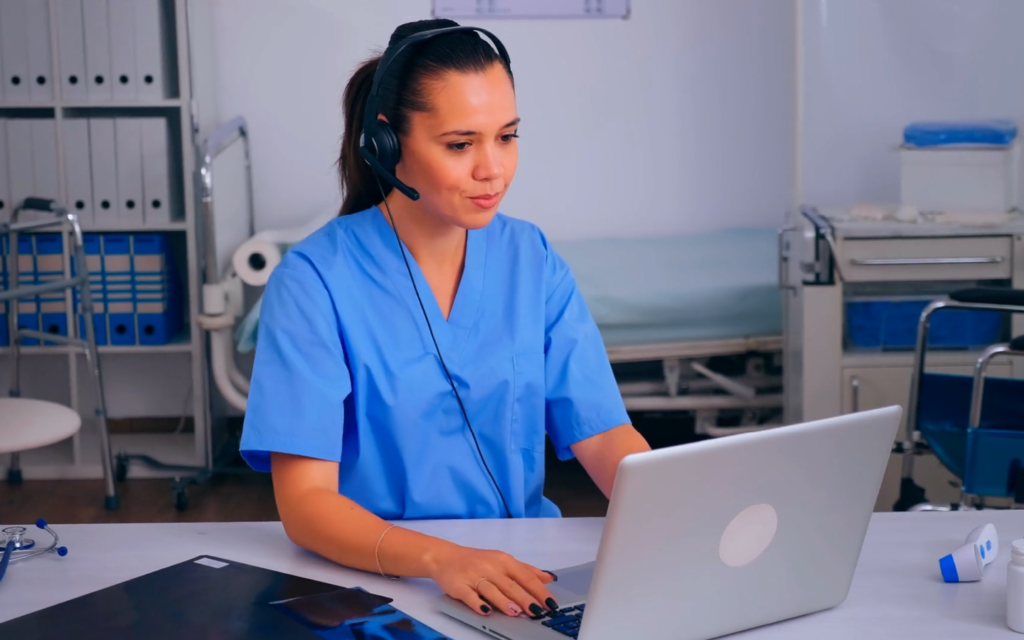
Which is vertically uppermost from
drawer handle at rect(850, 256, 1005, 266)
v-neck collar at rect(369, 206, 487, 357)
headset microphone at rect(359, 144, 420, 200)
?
headset microphone at rect(359, 144, 420, 200)

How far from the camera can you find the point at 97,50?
309 cm

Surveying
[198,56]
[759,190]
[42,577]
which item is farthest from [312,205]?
[42,577]

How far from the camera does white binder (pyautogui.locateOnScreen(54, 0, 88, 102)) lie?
3.06m

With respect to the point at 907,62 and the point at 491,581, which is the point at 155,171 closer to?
Answer: the point at 907,62

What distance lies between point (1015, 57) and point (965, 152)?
52cm

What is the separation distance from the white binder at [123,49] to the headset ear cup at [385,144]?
6.89 ft

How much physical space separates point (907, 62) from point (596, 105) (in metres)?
0.95

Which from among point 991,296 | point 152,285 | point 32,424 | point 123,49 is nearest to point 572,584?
point 991,296

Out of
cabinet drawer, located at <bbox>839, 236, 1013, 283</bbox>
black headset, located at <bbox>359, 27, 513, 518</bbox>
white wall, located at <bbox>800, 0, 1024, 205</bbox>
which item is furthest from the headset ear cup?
white wall, located at <bbox>800, 0, 1024, 205</bbox>

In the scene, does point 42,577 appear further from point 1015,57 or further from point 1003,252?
point 1015,57

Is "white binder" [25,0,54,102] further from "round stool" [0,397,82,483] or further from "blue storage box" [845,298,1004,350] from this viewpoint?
"blue storage box" [845,298,1004,350]

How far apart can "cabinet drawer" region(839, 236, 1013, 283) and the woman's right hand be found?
1.84 m

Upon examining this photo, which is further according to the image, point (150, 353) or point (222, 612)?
point (150, 353)

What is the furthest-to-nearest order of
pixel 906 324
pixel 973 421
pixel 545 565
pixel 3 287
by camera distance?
pixel 3 287, pixel 906 324, pixel 973 421, pixel 545 565
